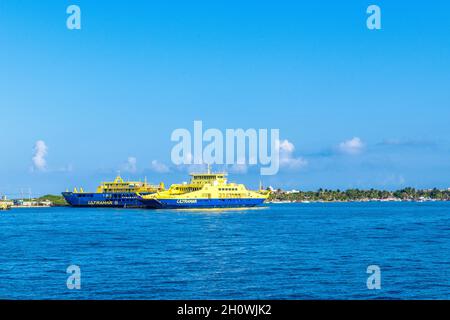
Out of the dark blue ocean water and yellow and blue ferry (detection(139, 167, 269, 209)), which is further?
yellow and blue ferry (detection(139, 167, 269, 209))

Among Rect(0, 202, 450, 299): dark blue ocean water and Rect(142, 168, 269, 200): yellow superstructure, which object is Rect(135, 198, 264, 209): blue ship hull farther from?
Rect(0, 202, 450, 299): dark blue ocean water

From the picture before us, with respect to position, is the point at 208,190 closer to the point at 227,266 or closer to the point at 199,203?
the point at 199,203

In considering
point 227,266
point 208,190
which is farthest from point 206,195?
point 227,266

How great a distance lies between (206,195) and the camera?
160m

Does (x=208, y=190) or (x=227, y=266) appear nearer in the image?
(x=227, y=266)

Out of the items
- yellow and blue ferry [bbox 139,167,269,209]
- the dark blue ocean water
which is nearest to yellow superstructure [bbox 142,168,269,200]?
yellow and blue ferry [bbox 139,167,269,209]

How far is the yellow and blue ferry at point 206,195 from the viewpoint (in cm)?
15962

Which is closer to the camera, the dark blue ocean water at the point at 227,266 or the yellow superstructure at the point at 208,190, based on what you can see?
the dark blue ocean water at the point at 227,266

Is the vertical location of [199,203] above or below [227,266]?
above

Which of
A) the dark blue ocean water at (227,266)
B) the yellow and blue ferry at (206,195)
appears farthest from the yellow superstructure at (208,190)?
the dark blue ocean water at (227,266)

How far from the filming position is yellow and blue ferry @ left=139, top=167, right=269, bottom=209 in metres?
160

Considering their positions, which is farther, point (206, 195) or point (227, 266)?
point (206, 195)

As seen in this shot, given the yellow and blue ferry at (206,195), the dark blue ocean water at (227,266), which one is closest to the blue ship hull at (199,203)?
the yellow and blue ferry at (206,195)

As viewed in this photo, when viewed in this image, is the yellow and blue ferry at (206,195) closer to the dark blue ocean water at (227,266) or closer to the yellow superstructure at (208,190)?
the yellow superstructure at (208,190)
